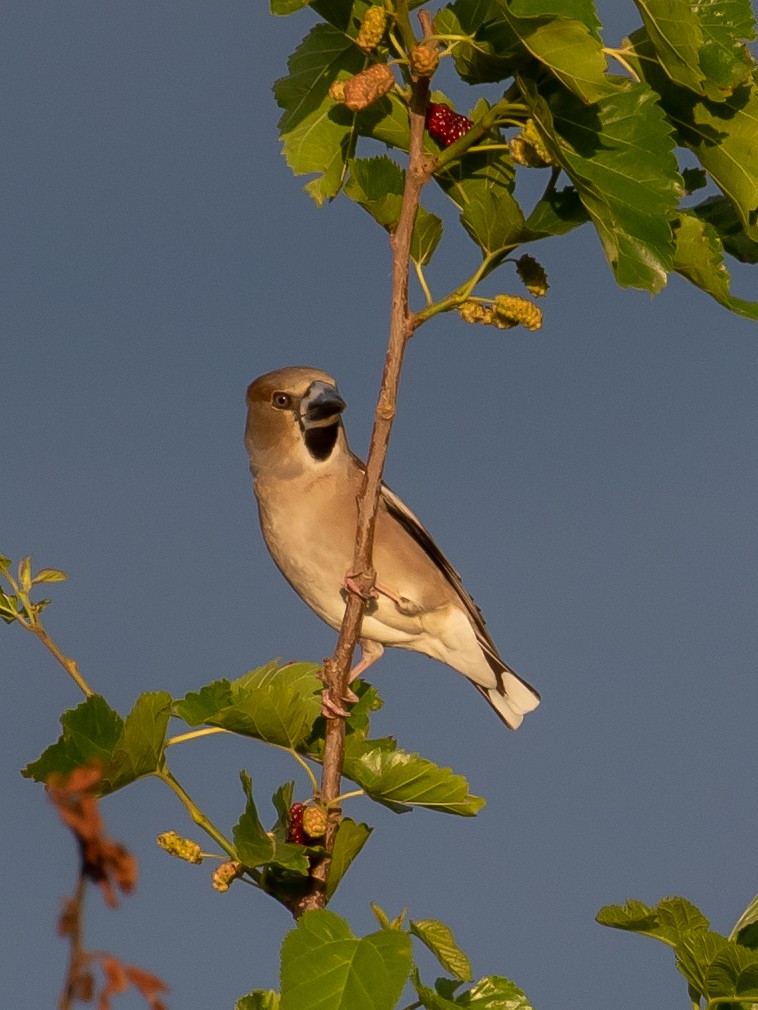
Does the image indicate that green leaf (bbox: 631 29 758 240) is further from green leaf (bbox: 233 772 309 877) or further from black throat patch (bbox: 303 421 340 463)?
black throat patch (bbox: 303 421 340 463)

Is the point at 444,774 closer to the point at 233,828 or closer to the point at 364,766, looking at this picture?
the point at 364,766

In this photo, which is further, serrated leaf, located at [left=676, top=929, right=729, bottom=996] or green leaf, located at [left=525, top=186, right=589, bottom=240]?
green leaf, located at [left=525, top=186, right=589, bottom=240]

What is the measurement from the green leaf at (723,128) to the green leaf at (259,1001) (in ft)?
7.73

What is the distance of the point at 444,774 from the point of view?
135 inches

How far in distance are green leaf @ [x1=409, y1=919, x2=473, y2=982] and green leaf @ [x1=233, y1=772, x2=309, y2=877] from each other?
0.34 meters

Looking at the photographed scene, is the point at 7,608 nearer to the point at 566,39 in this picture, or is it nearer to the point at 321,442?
the point at 566,39

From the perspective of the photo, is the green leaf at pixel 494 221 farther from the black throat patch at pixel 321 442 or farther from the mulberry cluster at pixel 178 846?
the black throat patch at pixel 321 442

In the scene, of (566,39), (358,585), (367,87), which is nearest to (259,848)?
(358,585)

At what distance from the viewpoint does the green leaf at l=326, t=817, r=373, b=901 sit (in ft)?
11.0

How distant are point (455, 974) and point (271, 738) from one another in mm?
798

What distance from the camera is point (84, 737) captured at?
10.5 ft

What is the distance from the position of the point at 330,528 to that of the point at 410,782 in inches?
117

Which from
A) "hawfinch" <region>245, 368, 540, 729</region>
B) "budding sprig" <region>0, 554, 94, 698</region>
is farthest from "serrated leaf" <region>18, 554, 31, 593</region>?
"hawfinch" <region>245, 368, 540, 729</region>

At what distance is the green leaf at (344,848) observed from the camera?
336cm
